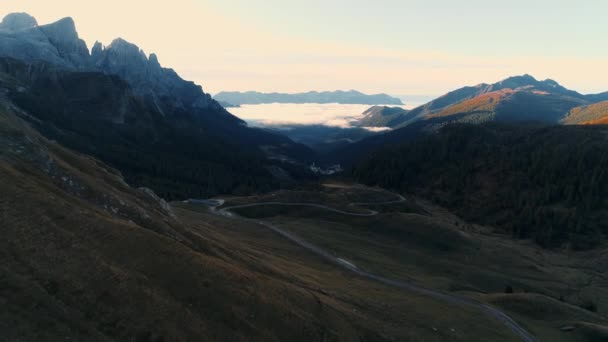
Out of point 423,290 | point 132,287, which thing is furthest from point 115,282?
point 423,290

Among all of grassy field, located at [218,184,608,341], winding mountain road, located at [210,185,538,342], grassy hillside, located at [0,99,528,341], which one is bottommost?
grassy field, located at [218,184,608,341]

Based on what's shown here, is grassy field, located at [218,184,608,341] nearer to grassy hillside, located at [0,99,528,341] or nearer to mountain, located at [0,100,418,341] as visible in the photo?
grassy hillside, located at [0,99,528,341]

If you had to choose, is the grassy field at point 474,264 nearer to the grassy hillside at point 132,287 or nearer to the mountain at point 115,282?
the grassy hillside at point 132,287

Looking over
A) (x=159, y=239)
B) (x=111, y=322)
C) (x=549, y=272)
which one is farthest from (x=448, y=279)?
(x=111, y=322)

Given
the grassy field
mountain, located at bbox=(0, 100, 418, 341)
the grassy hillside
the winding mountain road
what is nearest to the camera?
mountain, located at bbox=(0, 100, 418, 341)

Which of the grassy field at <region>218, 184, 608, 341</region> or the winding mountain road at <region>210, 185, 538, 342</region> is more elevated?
the winding mountain road at <region>210, 185, 538, 342</region>

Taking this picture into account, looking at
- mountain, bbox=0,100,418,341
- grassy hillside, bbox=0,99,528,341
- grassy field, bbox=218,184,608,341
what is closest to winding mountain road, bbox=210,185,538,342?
grassy field, bbox=218,184,608,341

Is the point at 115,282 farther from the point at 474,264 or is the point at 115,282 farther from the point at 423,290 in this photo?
the point at 474,264

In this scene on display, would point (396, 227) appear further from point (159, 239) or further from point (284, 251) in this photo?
point (159, 239)

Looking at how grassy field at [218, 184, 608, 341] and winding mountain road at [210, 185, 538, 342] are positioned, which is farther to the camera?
grassy field at [218, 184, 608, 341]

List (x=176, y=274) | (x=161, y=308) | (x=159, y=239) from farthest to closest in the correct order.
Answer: (x=159, y=239)
(x=176, y=274)
(x=161, y=308)

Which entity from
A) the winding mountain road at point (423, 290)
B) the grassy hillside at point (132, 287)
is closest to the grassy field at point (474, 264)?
the winding mountain road at point (423, 290)
